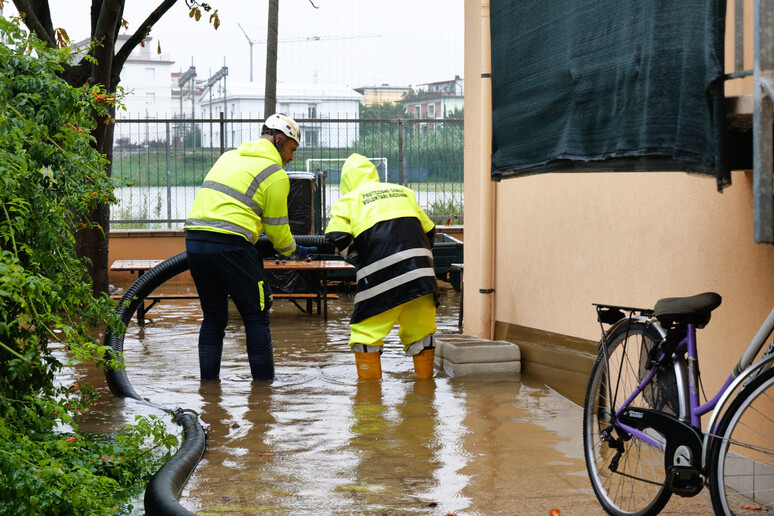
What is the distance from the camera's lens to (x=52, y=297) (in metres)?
3.94

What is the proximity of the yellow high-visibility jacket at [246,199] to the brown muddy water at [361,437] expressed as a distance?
1183 millimetres

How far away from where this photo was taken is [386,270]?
7.10 metres

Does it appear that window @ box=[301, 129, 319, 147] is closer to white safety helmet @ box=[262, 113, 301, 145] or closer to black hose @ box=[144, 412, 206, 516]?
white safety helmet @ box=[262, 113, 301, 145]

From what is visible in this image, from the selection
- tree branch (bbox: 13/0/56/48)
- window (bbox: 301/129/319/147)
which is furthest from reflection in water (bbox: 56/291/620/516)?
window (bbox: 301/129/319/147)

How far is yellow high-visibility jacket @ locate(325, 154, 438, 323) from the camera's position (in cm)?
708

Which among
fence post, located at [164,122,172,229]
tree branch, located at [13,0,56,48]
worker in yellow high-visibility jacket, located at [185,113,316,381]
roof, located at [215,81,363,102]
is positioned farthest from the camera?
roof, located at [215,81,363,102]

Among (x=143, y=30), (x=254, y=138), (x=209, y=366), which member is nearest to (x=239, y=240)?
(x=209, y=366)

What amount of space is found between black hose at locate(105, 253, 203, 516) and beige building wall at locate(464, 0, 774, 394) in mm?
2534

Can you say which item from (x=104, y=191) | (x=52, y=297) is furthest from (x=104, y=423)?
(x=52, y=297)

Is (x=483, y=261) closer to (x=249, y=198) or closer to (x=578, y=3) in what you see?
(x=249, y=198)

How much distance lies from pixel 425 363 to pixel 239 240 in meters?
1.73

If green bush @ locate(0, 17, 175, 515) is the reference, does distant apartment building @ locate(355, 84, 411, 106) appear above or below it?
above

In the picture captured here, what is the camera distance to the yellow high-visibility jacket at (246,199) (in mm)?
6938

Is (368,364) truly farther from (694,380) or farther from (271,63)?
(271,63)
